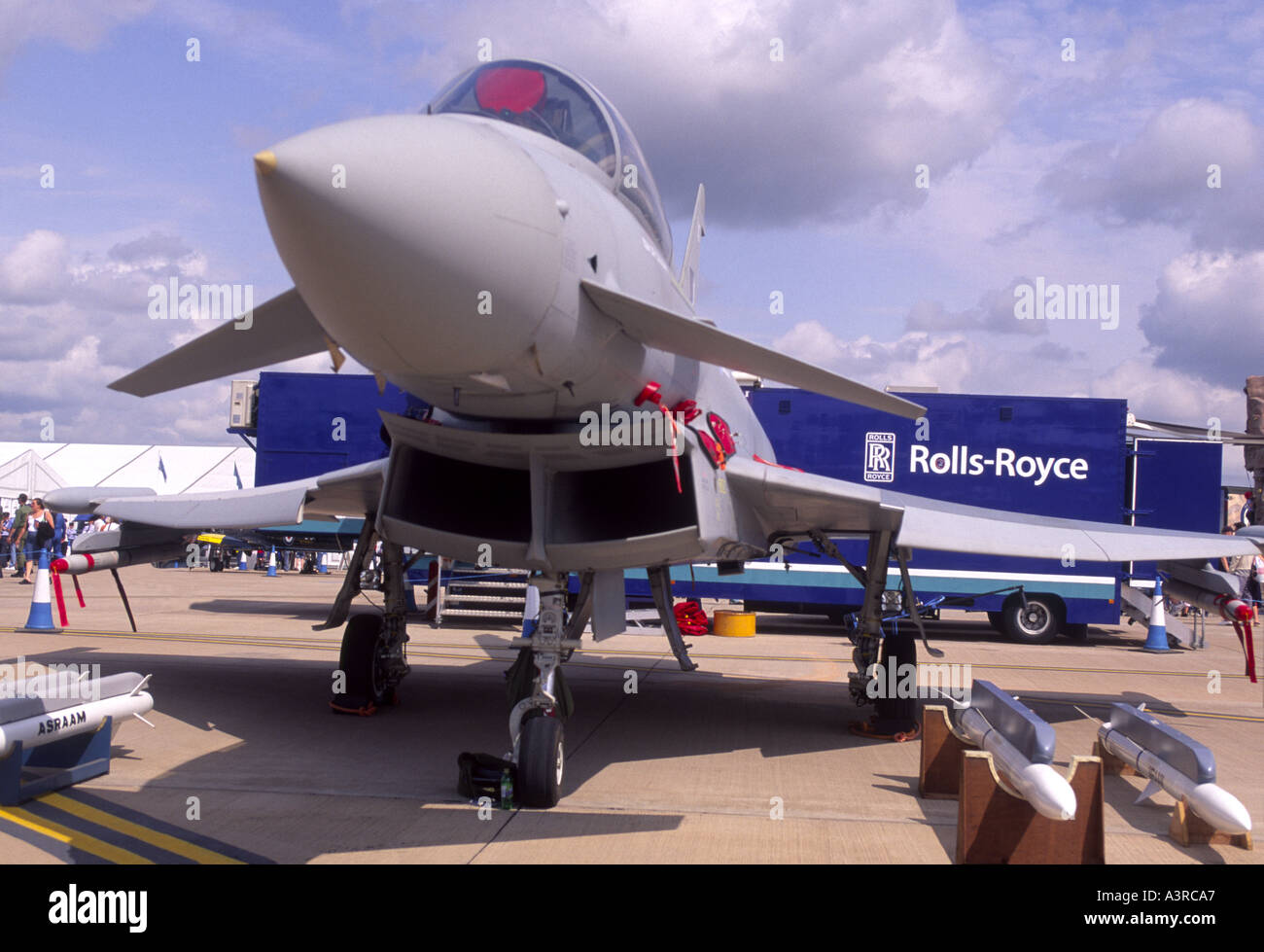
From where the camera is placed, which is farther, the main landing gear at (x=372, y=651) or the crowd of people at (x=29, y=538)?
the crowd of people at (x=29, y=538)

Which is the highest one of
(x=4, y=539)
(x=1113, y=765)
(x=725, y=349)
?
(x=725, y=349)

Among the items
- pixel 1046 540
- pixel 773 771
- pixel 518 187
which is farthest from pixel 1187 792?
pixel 518 187

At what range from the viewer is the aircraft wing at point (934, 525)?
7066 millimetres

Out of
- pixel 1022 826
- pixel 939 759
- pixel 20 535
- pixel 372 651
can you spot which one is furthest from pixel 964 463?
pixel 20 535

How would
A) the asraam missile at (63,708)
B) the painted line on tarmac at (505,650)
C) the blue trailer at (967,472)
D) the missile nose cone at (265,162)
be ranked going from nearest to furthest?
1. the missile nose cone at (265,162)
2. the asraam missile at (63,708)
3. the painted line on tarmac at (505,650)
4. the blue trailer at (967,472)

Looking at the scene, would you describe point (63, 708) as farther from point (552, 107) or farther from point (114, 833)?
point (552, 107)

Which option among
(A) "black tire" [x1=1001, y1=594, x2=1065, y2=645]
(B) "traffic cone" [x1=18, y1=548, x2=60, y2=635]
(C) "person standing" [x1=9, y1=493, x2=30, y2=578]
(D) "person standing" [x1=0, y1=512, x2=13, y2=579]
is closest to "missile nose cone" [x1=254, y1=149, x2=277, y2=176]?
(B) "traffic cone" [x1=18, y1=548, x2=60, y2=635]

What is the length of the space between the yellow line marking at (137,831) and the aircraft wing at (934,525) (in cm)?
379

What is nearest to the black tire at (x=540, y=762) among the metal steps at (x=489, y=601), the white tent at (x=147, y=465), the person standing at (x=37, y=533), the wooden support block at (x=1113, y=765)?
the wooden support block at (x=1113, y=765)

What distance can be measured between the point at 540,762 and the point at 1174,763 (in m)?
3.69

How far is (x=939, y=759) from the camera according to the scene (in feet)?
20.8

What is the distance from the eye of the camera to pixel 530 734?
5.63 meters

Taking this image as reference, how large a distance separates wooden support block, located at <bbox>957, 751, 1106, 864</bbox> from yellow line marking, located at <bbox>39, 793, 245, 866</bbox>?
11.2 feet

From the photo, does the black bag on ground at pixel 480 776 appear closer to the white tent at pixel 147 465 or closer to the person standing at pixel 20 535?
the person standing at pixel 20 535
